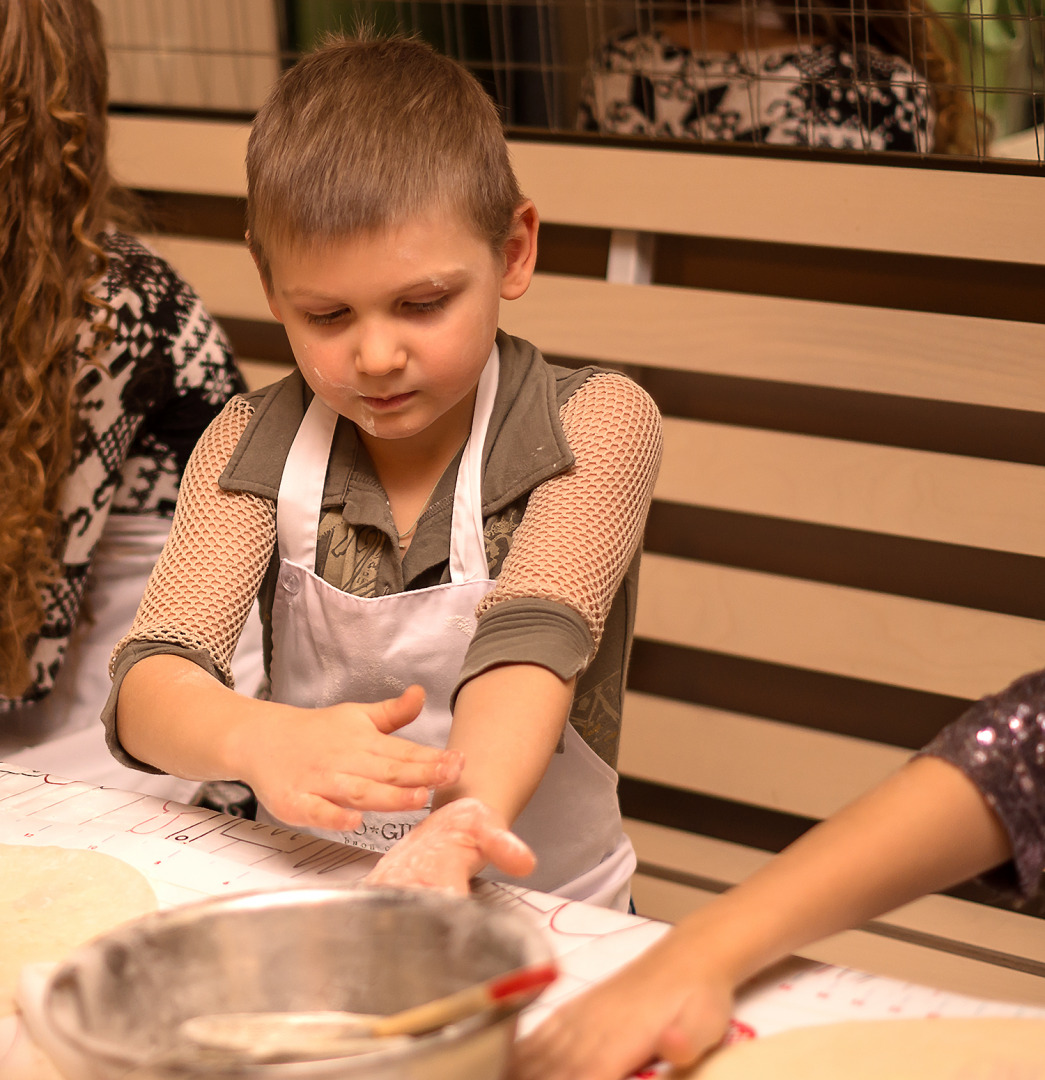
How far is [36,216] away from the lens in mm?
1201

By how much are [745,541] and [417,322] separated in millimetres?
960

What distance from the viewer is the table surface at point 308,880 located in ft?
1.98

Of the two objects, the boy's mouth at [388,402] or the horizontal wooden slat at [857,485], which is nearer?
the boy's mouth at [388,402]

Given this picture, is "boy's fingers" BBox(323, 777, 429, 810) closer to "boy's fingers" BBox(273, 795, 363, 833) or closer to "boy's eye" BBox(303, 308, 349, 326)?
"boy's fingers" BBox(273, 795, 363, 833)

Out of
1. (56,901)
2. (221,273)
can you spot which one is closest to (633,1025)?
(56,901)

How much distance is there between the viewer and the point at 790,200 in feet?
5.00

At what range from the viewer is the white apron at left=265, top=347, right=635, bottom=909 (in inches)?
37.8

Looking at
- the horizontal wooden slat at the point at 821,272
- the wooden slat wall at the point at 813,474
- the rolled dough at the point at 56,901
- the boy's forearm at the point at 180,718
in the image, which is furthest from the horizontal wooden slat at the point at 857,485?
the rolled dough at the point at 56,901

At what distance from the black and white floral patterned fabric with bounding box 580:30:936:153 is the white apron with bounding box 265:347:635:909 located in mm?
864

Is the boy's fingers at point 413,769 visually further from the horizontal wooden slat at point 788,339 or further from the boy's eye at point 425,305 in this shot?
the horizontal wooden slat at point 788,339

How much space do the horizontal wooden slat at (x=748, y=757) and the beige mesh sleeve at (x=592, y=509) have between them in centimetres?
81

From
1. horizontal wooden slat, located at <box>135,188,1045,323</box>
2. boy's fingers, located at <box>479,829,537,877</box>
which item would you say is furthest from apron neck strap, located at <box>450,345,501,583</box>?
horizontal wooden slat, located at <box>135,188,1045,323</box>

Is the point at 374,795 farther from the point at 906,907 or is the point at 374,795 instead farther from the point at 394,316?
the point at 906,907

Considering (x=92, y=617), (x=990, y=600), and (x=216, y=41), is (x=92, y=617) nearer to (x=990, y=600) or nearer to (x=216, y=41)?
(x=990, y=600)
